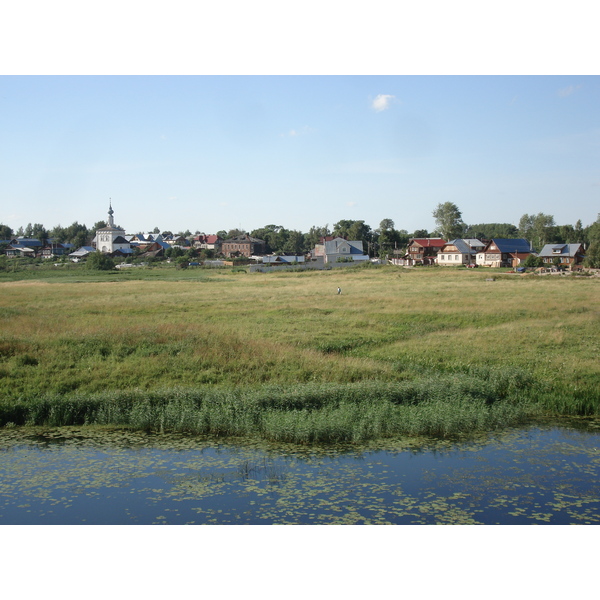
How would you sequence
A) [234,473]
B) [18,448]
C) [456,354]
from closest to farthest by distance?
[234,473]
[18,448]
[456,354]

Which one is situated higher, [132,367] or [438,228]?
[438,228]

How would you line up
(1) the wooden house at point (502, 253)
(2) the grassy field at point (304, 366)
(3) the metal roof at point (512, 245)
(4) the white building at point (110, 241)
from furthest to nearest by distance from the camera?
1. (4) the white building at point (110, 241)
2. (3) the metal roof at point (512, 245)
3. (1) the wooden house at point (502, 253)
4. (2) the grassy field at point (304, 366)

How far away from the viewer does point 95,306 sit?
33.3 m

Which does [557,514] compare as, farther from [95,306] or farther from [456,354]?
[95,306]

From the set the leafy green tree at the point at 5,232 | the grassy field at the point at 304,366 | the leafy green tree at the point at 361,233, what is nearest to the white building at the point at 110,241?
the leafy green tree at the point at 5,232

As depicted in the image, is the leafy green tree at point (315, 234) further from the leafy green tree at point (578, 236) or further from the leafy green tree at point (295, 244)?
the leafy green tree at point (578, 236)

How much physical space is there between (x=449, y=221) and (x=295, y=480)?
366ft

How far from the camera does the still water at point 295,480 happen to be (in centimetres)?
1047

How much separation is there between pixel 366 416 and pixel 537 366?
779cm

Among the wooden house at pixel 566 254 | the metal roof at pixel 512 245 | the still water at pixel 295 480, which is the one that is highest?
the metal roof at pixel 512 245

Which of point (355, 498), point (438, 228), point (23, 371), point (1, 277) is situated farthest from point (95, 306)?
point (438, 228)

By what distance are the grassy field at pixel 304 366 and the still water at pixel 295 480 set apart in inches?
38.2

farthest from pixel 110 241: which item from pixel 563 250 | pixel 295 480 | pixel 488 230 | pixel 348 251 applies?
pixel 295 480

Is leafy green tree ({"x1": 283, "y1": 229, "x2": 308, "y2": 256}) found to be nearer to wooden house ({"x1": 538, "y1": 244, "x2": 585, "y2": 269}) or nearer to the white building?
the white building
